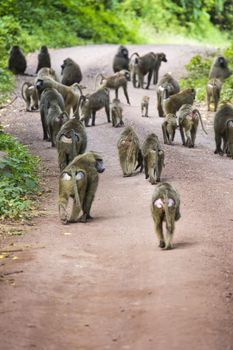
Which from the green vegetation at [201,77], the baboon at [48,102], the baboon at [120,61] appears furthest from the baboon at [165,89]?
the baboon at [120,61]

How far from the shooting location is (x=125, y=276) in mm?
10594

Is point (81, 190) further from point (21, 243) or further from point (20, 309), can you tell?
point (20, 309)

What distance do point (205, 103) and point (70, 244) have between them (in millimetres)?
15134

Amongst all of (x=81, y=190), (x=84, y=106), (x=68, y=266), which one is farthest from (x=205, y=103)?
(x=68, y=266)

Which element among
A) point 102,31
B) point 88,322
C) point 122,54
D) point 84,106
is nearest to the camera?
point 88,322

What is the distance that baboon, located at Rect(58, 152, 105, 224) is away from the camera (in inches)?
520

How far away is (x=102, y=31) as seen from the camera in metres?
→ 43.2

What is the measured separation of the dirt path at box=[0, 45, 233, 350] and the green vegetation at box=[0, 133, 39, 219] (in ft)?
1.17

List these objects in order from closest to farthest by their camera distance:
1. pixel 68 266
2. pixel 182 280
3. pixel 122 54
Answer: pixel 182 280 → pixel 68 266 → pixel 122 54

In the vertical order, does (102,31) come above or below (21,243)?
below

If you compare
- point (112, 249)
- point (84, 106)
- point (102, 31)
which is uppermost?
point (112, 249)

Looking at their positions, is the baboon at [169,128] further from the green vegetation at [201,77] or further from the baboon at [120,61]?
the baboon at [120,61]

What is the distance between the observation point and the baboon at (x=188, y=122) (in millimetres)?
19841

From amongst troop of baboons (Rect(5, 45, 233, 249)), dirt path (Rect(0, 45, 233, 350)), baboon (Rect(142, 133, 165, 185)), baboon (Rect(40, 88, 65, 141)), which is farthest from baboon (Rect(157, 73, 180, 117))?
baboon (Rect(142, 133, 165, 185))
